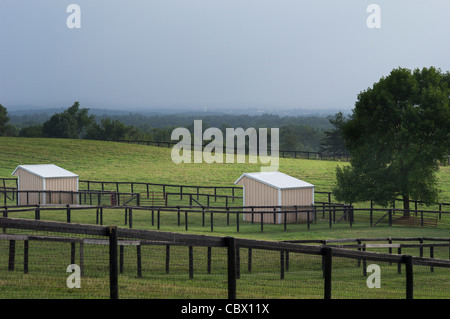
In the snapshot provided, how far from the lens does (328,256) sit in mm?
8594

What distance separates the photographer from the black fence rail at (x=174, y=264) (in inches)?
290

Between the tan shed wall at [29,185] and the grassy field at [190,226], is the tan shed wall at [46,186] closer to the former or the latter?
the tan shed wall at [29,185]

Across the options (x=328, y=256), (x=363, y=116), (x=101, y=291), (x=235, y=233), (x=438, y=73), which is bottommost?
(x=235, y=233)

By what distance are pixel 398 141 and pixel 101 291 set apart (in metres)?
28.3

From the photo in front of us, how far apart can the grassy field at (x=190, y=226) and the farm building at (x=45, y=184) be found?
438cm

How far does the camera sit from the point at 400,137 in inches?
1367

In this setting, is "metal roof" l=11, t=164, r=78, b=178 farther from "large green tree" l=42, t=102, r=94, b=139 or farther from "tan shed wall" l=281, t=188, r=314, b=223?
"large green tree" l=42, t=102, r=94, b=139

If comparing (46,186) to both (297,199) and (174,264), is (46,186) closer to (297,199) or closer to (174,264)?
(297,199)

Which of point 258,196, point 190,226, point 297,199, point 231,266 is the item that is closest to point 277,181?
point 258,196

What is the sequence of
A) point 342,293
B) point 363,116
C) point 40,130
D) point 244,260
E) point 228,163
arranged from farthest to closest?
point 40,130 → point 228,163 → point 363,116 → point 244,260 → point 342,293

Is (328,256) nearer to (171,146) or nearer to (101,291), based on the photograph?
(101,291)

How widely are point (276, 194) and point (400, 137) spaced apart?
793 cm

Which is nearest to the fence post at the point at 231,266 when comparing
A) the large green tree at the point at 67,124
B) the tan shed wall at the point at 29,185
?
the tan shed wall at the point at 29,185
